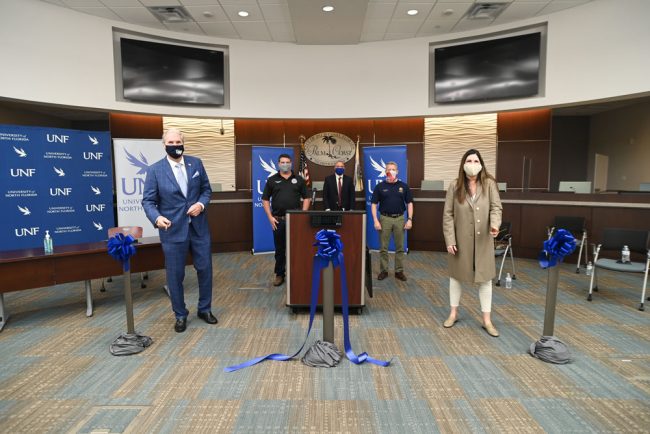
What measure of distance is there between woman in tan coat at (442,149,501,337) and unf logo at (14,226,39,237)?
589 centimetres

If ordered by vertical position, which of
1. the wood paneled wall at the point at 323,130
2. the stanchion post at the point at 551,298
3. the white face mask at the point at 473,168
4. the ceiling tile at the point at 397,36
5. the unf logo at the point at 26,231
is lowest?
the stanchion post at the point at 551,298

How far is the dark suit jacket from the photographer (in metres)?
5.86

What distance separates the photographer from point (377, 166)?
7293 millimetres

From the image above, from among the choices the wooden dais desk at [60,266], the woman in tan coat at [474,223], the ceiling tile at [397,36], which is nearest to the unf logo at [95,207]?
the wooden dais desk at [60,266]

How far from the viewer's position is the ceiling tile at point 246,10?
6305mm

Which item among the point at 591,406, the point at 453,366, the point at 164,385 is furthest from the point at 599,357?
the point at 164,385

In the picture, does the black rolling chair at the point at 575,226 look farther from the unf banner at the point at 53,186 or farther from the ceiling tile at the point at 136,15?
the ceiling tile at the point at 136,15

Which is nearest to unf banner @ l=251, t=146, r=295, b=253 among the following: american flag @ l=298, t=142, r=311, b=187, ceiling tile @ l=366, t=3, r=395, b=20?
american flag @ l=298, t=142, r=311, b=187

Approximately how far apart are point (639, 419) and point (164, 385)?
3.01m

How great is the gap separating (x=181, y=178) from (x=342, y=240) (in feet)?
5.57

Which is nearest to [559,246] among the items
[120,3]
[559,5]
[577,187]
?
[577,187]

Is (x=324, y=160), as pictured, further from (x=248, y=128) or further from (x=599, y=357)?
(x=599, y=357)

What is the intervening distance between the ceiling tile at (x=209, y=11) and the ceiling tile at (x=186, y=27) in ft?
0.83

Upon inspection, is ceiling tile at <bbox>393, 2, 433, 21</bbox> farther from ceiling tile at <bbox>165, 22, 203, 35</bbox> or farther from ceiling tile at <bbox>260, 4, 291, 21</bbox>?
ceiling tile at <bbox>165, 22, 203, 35</bbox>
